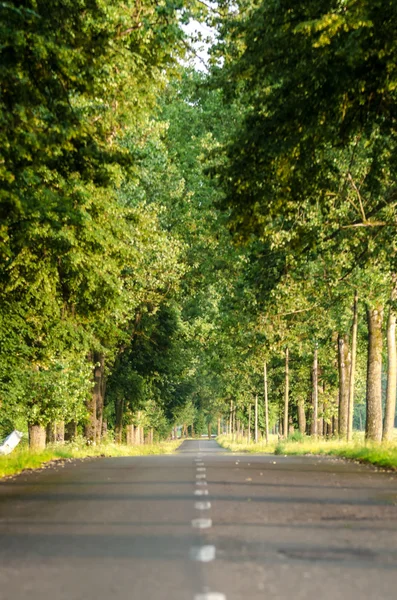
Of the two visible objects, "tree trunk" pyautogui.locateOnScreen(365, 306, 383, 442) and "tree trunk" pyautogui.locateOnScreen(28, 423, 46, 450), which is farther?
"tree trunk" pyautogui.locateOnScreen(28, 423, 46, 450)

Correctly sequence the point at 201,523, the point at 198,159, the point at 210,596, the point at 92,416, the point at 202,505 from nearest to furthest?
the point at 210,596
the point at 201,523
the point at 202,505
the point at 198,159
the point at 92,416

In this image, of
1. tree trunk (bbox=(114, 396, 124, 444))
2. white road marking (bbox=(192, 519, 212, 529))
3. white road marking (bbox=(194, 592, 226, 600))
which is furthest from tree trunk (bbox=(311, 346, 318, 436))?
white road marking (bbox=(194, 592, 226, 600))

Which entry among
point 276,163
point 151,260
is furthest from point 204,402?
point 276,163

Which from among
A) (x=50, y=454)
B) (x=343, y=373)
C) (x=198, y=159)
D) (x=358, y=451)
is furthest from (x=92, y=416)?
(x=198, y=159)

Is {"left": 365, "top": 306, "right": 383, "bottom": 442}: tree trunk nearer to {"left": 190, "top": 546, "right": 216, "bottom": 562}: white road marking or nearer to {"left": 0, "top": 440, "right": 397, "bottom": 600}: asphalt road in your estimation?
{"left": 0, "top": 440, "right": 397, "bottom": 600}: asphalt road

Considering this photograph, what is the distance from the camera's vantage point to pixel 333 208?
19406 millimetres

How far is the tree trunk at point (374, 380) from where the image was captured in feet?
96.2

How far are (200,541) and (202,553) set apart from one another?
0.67 m

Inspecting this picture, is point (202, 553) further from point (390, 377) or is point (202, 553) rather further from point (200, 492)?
point (390, 377)

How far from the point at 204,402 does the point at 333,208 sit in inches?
4908

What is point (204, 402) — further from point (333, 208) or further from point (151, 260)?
point (333, 208)

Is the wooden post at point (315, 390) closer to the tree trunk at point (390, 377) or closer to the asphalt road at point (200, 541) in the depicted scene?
the tree trunk at point (390, 377)

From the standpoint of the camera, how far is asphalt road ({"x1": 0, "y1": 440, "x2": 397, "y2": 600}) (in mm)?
5555

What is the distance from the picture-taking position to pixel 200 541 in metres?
7.46
